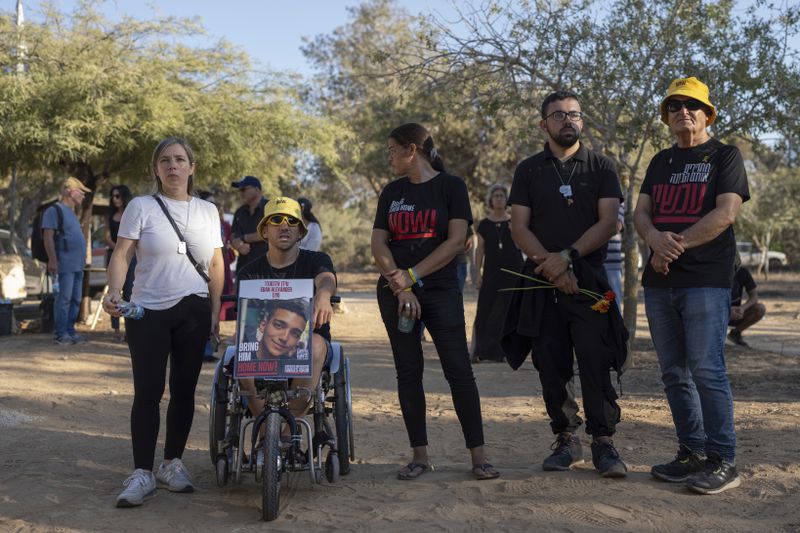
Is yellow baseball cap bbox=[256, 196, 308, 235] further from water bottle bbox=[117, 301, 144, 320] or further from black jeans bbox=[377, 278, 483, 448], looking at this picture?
water bottle bbox=[117, 301, 144, 320]

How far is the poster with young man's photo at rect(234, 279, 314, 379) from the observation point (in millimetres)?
4848

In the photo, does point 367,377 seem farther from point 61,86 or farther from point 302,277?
point 61,86

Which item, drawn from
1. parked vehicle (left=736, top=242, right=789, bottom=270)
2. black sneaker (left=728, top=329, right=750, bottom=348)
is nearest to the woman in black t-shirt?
black sneaker (left=728, top=329, right=750, bottom=348)

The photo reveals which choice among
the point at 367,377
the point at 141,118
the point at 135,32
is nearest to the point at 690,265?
the point at 367,377

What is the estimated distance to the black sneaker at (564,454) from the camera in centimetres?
534

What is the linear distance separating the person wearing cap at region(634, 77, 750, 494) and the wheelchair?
177 cm

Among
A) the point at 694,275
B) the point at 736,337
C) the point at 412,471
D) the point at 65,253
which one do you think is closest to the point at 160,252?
the point at 412,471

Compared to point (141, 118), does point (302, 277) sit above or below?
below

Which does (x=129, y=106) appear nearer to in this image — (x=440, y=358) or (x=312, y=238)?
(x=312, y=238)

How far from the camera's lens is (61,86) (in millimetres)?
13711

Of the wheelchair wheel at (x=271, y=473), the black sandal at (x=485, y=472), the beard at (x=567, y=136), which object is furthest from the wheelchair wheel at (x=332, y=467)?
the beard at (x=567, y=136)

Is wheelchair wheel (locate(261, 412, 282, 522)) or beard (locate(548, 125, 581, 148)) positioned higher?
beard (locate(548, 125, 581, 148))

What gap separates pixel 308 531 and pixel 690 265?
242 centimetres

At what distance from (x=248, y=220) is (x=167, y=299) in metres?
5.13
